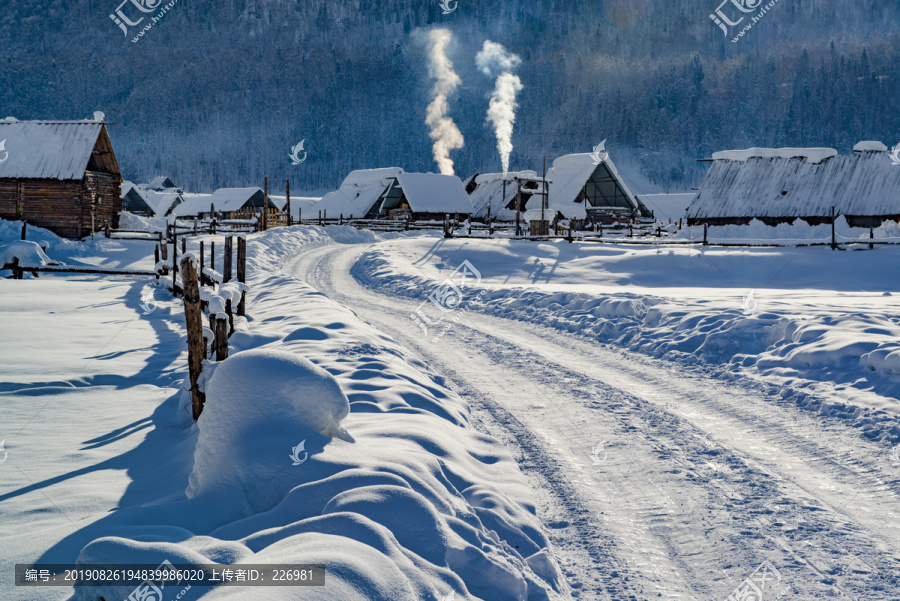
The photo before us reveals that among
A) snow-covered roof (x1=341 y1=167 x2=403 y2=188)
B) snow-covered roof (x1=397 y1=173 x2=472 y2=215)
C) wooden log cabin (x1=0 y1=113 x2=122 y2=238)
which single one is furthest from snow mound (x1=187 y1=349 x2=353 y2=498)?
snow-covered roof (x1=341 y1=167 x2=403 y2=188)

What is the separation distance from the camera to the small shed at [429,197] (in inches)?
Answer: 1900

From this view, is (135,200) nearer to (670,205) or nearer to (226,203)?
(226,203)

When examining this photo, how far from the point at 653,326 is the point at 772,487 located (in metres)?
6.99

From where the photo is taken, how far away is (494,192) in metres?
51.4

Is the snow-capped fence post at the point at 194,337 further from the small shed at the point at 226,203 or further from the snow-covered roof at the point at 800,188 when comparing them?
the small shed at the point at 226,203

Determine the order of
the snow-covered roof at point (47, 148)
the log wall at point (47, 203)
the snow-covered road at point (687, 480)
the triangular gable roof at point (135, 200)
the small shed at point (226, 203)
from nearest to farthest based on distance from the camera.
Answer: the snow-covered road at point (687, 480) → the snow-covered roof at point (47, 148) → the log wall at point (47, 203) → the small shed at point (226, 203) → the triangular gable roof at point (135, 200)

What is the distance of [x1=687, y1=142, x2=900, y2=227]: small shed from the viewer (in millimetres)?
31266

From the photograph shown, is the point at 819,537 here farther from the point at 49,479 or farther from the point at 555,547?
the point at 49,479

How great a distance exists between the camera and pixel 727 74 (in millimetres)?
172750

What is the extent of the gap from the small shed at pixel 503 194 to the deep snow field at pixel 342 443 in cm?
3590

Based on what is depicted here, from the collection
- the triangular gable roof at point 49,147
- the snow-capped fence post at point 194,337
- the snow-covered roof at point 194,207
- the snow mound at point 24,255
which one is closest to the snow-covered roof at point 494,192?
the triangular gable roof at point 49,147

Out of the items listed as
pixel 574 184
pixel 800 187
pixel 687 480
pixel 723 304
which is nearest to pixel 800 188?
pixel 800 187

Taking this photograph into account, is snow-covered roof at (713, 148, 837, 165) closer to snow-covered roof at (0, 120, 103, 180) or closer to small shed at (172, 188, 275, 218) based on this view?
snow-covered roof at (0, 120, 103, 180)

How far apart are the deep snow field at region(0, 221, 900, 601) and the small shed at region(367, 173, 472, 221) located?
35.1m
